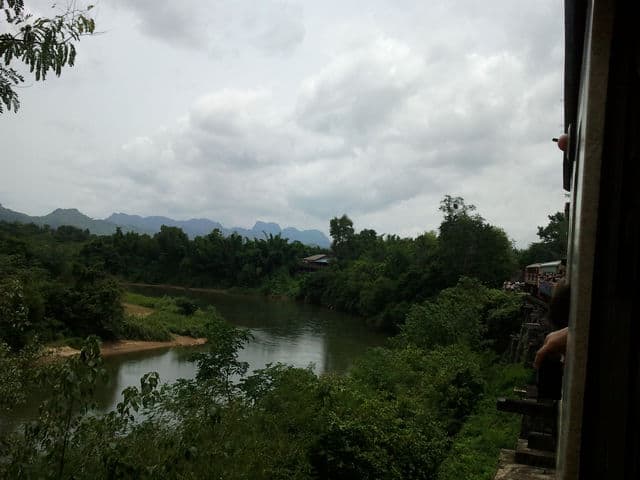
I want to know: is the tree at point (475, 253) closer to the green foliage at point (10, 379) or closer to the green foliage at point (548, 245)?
the green foliage at point (548, 245)

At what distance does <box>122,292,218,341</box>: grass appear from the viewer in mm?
28953

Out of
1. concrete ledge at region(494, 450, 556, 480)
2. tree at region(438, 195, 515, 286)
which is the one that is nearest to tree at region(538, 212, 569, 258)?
tree at region(438, 195, 515, 286)

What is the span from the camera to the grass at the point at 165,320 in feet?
95.0

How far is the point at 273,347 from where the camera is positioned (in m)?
28.5

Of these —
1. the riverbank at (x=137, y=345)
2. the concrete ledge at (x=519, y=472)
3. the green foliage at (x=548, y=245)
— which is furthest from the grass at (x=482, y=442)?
the green foliage at (x=548, y=245)

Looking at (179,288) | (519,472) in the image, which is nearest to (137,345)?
(519,472)

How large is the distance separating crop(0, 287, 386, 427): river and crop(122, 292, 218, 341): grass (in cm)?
206

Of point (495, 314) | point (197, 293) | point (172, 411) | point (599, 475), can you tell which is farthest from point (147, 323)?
point (599, 475)

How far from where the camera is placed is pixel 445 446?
34.4 ft

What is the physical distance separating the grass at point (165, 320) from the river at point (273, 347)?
81.2 inches

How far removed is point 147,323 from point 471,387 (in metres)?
20.8

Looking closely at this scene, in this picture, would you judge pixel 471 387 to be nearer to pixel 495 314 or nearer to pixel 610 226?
pixel 495 314

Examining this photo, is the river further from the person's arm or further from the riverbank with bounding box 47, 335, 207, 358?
the person's arm

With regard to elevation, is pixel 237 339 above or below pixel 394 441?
above
